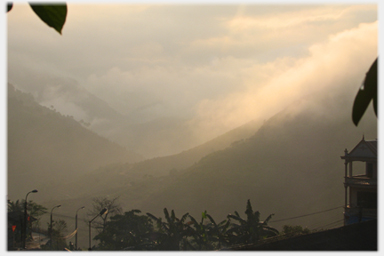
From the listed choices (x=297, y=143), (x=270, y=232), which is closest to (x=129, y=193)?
(x=297, y=143)

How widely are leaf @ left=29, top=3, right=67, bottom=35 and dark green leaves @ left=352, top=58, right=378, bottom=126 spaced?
0.76 m

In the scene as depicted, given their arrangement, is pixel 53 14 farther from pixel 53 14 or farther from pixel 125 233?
pixel 125 233

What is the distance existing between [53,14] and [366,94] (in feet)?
2.70

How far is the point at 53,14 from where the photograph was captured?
83 centimetres

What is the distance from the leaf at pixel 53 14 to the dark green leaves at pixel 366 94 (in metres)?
0.76

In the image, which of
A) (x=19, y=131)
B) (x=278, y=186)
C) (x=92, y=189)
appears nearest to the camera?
(x=278, y=186)

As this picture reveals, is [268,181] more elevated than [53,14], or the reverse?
[53,14]

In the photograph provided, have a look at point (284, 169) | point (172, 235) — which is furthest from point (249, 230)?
point (284, 169)

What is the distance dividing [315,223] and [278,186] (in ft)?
86.9

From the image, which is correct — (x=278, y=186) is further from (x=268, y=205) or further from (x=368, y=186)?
(x=368, y=186)

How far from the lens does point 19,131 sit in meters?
199

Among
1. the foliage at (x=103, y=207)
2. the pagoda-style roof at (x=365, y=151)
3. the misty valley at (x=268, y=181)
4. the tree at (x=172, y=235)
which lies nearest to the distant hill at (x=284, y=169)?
the misty valley at (x=268, y=181)

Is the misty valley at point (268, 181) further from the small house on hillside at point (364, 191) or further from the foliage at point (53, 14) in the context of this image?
the foliage at point (53, 14)

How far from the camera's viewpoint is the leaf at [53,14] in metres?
0.81
